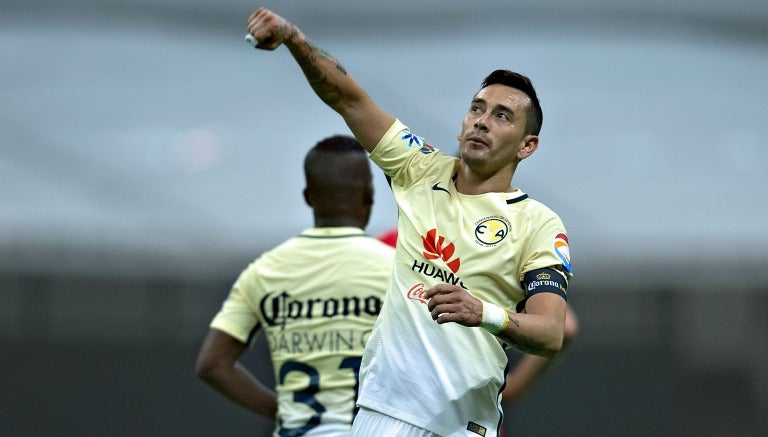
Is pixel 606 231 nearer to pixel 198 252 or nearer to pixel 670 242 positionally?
pixel 670 242

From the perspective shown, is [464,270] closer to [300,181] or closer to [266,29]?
[266,29]

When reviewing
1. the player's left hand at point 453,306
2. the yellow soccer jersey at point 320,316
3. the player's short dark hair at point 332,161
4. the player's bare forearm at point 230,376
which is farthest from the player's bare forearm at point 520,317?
the player's bare forearm at point 230,376

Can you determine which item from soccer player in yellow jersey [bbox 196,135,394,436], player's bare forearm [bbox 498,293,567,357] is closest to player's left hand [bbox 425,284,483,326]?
player's bare forearm [bbox 498,293,567,357]

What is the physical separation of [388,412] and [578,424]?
6221mm

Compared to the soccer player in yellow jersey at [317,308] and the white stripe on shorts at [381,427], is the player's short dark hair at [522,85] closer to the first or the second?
the soccer player in yellow jersey at [317,308]

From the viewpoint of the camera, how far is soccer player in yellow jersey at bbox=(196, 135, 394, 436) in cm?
496

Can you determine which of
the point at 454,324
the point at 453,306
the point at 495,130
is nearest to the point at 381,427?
the point at 454,324

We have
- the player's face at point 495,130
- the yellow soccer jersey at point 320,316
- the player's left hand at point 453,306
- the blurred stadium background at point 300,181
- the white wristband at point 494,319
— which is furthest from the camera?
the blurred stadium background at point 300,181

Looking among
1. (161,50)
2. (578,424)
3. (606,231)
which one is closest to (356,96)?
(578,424)

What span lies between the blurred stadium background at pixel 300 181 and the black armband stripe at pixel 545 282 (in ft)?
18.4

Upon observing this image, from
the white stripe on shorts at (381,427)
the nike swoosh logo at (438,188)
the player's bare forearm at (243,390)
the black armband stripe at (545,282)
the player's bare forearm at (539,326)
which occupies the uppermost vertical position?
the nike swoosh logo at (438,188)

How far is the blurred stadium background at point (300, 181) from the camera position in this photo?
400 inches

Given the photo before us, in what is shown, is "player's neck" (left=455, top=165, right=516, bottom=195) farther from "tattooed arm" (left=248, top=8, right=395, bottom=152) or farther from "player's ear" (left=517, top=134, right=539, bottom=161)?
"tattooed arm" (left=248, top=8, right=395, bottom=152)

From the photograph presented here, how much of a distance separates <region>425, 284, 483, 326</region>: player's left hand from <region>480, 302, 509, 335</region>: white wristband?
3cm
